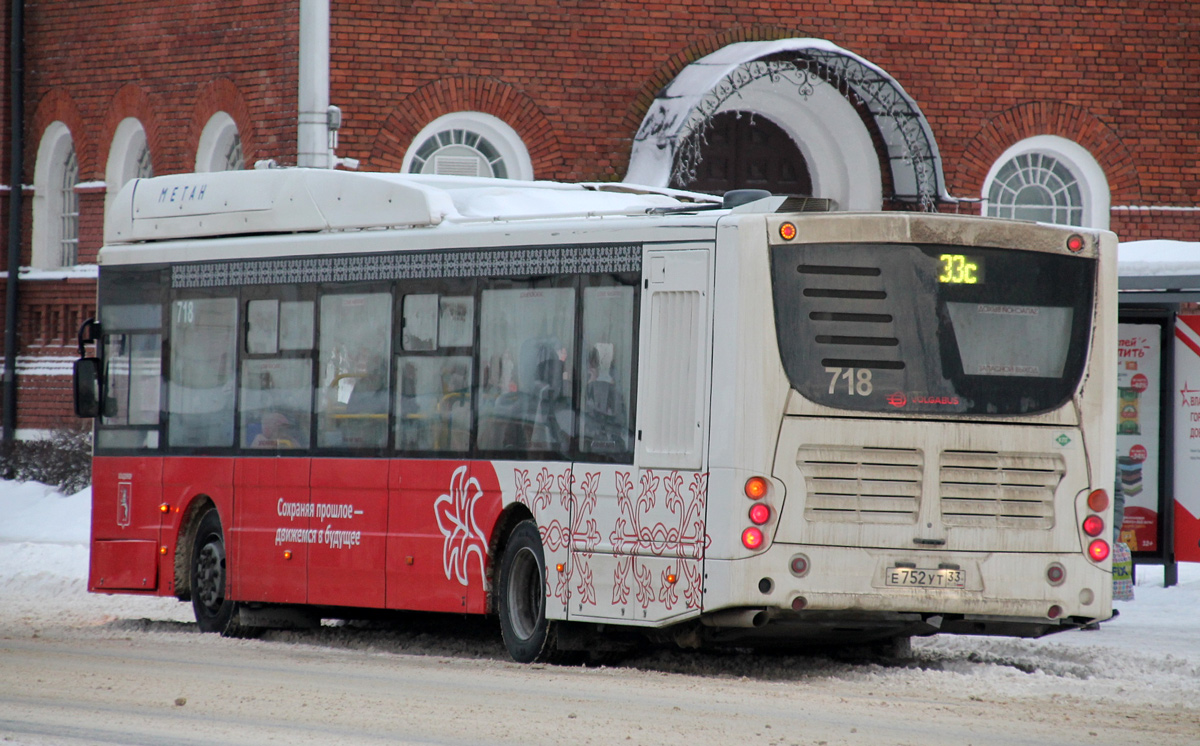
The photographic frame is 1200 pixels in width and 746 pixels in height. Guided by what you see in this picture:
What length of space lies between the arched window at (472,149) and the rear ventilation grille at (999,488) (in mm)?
11937

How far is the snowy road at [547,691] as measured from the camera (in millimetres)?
8508

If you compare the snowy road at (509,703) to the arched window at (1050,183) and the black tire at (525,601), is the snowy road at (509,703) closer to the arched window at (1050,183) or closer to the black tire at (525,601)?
the black tire at (525,601)

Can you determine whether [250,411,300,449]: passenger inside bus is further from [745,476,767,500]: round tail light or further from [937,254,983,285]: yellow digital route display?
[937,254,983,285]: yellow digital route display

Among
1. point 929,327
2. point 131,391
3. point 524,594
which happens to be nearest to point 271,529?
point 131,391

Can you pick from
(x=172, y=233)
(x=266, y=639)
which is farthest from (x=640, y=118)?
(x=266, y=639)

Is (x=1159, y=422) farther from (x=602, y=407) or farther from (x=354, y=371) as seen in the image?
(x=354, y=371)

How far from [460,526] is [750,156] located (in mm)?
12549

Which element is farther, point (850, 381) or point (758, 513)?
point (850, 381)

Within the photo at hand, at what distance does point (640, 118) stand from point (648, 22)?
3.83ft

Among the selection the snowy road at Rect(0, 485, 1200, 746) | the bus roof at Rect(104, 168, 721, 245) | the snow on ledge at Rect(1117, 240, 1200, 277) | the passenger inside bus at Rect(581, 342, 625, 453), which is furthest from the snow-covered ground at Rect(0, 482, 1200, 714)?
the bus roof at Rect(104, 168, 721, 245)

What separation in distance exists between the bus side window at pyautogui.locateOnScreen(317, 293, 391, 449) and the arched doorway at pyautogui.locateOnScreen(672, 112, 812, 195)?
11100mm

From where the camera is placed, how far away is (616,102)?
22.5 meters

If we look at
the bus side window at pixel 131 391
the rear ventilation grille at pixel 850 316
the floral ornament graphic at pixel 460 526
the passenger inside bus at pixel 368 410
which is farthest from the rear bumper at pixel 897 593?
the bus side window at pixel 131 391

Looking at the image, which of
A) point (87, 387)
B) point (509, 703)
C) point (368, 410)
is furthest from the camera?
point (87, 387)
